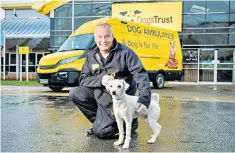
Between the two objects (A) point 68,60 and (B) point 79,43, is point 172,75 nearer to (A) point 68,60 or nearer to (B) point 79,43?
(B) point 79,43

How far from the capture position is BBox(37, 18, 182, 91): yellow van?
44.2 ft

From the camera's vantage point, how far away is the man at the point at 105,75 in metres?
4.65

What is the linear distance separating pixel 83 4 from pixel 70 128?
76.8 feet

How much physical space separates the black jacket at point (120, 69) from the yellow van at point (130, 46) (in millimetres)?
8228

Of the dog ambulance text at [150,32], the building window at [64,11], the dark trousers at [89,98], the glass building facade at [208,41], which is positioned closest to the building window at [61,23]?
the building window at [64,11]

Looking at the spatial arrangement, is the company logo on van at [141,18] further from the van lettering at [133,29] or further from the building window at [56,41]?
the van lettering at [133,29]

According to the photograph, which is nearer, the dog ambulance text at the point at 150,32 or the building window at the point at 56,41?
the dog ambulance text at the point at 150,32

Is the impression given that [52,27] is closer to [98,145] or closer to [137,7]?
[137,7]

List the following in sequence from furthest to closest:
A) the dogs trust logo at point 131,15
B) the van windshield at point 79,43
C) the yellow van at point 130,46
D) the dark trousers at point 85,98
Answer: the dogs trust logo at point 131,15, the van windshield at point 79,43, the yellow van at point 130,46, the dark trousers at point 85,98

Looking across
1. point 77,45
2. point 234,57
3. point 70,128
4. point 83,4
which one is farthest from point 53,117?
point 83,4

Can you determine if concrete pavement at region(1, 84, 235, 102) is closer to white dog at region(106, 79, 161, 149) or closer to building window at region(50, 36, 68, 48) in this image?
white dog at region(106, 79, 161, 149)

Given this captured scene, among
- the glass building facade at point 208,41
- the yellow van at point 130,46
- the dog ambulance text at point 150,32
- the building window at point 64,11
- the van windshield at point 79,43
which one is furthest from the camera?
the building window at point 64,11

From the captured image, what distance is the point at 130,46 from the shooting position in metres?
16.2

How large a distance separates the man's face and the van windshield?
9350mm
